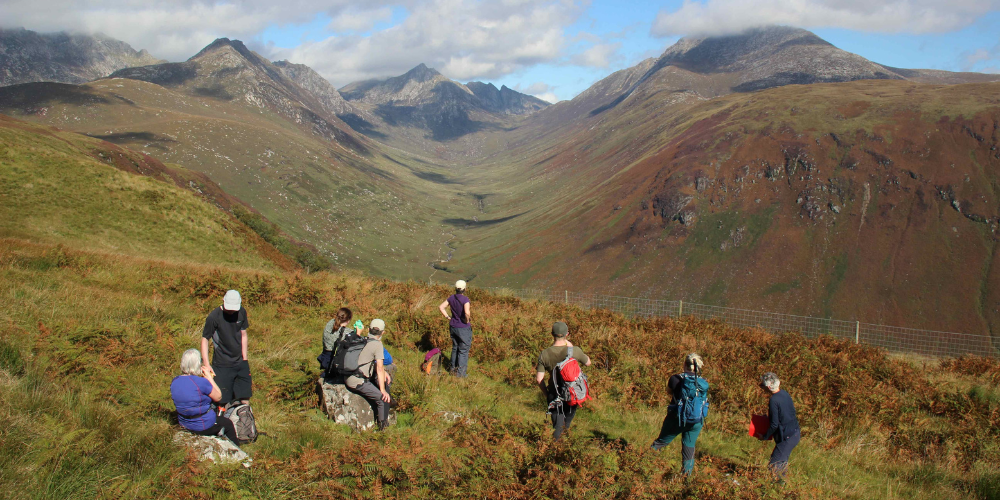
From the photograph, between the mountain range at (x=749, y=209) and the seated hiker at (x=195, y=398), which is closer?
the seated hiker at (x=195, y=398)

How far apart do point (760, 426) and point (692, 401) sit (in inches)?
57.0

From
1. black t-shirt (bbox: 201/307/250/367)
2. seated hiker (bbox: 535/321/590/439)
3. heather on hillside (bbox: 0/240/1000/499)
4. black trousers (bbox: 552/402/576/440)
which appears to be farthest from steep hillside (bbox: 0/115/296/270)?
black trousers (bbox: 552/402/576/440)

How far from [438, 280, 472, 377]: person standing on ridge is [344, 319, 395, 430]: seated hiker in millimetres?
3067

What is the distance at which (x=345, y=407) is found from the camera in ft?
26.0

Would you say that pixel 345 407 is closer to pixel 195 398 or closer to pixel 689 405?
pixel 195 398

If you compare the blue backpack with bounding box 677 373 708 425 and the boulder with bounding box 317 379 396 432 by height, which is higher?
the blue backpack with bounding box 677 373 708 425

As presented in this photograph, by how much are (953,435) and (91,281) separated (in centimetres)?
2070

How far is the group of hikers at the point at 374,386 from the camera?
672cm

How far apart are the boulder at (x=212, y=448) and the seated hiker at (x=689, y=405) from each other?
5.80 meters

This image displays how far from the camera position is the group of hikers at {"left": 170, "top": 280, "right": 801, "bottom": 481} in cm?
672

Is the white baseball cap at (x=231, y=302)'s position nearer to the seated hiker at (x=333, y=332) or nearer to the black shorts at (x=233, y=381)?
the black shorts at (x=233, y=381)

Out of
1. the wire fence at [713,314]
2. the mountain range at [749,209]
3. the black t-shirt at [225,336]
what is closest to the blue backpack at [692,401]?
the black t-shirt at [225,336]

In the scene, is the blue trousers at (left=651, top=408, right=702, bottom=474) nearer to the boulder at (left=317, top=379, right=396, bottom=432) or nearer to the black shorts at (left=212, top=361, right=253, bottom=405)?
the boulder at (left=317, top=379, right=396, bottom=432)

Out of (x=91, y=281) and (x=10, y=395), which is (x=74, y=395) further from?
(x=91, y=281)
